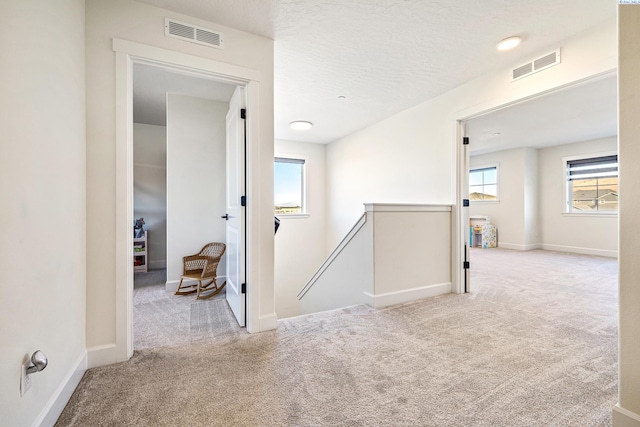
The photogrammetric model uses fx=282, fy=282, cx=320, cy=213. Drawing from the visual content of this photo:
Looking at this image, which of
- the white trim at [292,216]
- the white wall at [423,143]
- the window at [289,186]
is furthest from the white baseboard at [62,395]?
the window at [289,186]

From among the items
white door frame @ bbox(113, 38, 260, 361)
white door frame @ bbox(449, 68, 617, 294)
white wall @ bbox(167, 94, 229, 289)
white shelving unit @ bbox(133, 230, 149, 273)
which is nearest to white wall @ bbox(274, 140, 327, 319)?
white wall @ bbox(167, 94, 229, 289)

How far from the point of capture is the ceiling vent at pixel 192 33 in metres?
1.96

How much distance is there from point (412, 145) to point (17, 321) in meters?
3.88

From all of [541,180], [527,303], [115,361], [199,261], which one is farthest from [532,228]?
[115,361]

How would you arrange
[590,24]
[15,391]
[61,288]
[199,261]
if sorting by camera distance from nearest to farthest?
[15,391]
[61,288]
[590,24]
[199,261]

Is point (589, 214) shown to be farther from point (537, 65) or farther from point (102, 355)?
point (102, 355)

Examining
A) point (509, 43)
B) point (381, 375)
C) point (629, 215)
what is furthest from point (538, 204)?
point (381, 375)

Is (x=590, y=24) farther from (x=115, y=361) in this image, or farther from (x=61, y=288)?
(x=115, y=361)

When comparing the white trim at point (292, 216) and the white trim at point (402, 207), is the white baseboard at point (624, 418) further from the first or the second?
the white trim at point (292, 216)

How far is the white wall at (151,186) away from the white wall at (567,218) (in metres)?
8.03

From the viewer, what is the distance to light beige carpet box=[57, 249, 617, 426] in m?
1.30

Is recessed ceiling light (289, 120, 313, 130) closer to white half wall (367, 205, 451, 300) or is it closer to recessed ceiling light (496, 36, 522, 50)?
white half wall (367, 205, 451, 300)

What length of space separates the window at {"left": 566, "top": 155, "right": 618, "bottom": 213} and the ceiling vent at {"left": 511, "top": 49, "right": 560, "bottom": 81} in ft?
15.9

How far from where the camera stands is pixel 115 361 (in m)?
1.77
